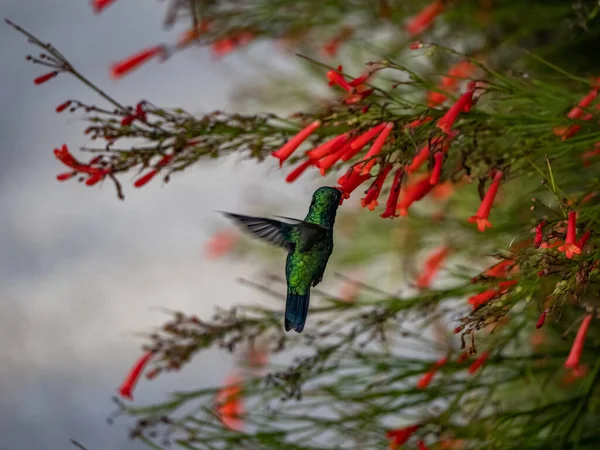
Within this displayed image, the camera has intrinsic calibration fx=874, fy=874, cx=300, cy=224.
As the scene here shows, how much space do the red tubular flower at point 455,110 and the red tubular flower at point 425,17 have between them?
106 centimetres

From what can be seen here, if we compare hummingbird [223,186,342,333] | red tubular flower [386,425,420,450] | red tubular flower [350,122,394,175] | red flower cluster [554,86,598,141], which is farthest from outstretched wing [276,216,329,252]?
red tubular flower [386,425,420,450]

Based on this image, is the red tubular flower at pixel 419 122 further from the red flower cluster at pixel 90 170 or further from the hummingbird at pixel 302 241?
the red flower cluster at pixel 90 170

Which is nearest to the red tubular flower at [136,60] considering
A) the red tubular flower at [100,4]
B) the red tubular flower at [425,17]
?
the red tubular flower at [100,4]

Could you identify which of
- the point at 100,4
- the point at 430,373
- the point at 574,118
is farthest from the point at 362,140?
the point at 100,4

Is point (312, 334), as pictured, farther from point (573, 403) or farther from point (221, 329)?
point (573, 403)

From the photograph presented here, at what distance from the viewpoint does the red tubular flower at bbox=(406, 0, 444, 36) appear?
2.21 meters

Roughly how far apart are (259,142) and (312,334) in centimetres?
A: 49

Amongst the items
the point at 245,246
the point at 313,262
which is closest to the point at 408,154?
the point at 313,262

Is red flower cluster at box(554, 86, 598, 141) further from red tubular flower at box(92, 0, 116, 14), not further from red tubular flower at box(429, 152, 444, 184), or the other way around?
red tubular flower at box(92, 0, 116, 14)

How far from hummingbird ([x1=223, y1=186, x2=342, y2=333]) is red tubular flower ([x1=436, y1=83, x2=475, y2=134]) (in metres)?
0.22

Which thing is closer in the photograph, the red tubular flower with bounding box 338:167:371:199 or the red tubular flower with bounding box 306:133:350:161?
the red tubular flower with bounding box 338:167:371:199

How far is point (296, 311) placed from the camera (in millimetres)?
1063

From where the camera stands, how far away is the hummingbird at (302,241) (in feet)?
3.34

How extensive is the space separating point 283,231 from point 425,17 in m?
1.29
